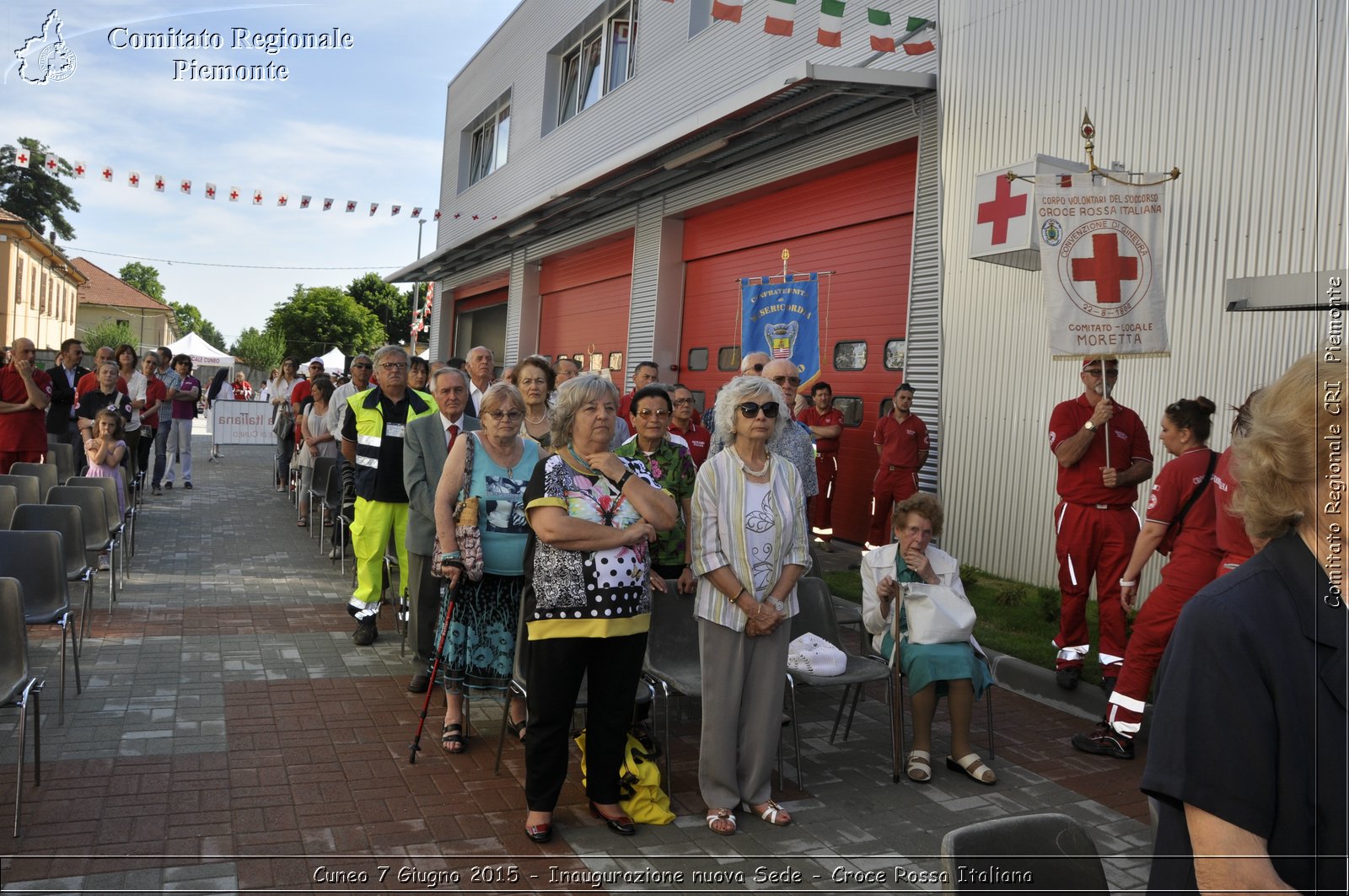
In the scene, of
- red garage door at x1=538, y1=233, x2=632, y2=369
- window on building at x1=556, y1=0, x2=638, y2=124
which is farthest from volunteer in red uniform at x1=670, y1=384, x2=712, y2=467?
window on building at x1=556, y1=0, x2=638, y2=124

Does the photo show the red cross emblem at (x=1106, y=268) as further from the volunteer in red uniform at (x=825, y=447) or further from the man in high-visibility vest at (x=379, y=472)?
the volunteer in red uniform at (x=825, y=447)

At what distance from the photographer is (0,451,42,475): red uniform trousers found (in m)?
9.24

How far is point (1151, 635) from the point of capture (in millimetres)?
4988

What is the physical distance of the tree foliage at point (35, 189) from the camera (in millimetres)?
12167

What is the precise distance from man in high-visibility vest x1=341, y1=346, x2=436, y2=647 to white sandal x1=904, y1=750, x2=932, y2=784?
3.44 meters

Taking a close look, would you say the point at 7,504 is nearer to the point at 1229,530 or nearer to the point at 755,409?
the point at 755,409

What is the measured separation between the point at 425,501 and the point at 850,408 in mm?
6687

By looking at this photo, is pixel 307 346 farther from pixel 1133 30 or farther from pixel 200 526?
pixel 1133 30

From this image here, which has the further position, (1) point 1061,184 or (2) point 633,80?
(2) point 633,80

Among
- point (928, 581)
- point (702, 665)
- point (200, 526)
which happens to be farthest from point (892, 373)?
point (200, 526)

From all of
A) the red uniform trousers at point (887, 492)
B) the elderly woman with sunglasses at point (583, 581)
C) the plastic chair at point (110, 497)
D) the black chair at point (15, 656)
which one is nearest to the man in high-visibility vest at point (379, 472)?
the plastic chair at point (110, 497)

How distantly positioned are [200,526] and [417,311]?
2186cm

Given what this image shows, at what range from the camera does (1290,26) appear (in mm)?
6625

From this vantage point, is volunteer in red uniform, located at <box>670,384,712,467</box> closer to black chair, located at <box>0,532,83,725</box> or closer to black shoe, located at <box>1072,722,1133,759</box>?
black shoe, located at <box>1072,722,1133,759</box>
